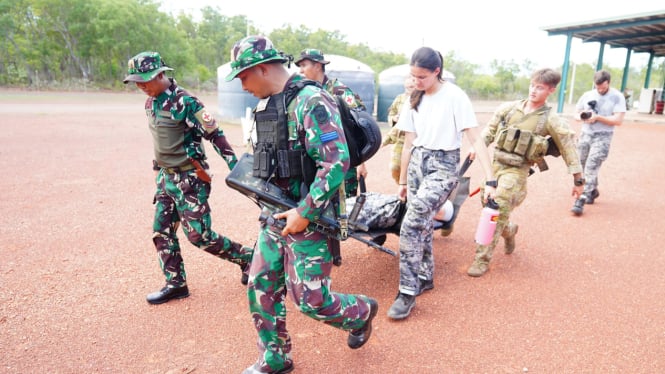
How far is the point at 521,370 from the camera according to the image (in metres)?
2.75

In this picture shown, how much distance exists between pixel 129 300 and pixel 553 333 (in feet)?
10.6

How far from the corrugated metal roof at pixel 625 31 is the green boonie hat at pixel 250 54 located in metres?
21.0

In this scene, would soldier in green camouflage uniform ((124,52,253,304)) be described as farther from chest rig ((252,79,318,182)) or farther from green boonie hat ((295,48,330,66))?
green boonie hat ((295,48,330,66))

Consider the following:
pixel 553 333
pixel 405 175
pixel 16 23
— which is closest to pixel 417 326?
pixel 553 333

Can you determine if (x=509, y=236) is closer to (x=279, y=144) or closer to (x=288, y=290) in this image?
(x=288, y=290)

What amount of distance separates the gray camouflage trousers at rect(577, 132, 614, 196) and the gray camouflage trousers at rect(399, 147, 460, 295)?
394 cm

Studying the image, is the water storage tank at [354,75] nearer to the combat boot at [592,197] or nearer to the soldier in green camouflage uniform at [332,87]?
the combat boot at [592,197]

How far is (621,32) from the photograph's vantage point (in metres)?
21.7

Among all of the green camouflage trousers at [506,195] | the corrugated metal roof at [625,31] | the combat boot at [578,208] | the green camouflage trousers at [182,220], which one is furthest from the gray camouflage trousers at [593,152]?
the corrugated metal roof at [625,31]

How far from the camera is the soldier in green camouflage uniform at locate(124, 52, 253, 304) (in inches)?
127

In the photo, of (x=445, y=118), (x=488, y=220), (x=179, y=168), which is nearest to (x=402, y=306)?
(x=488, y=220)

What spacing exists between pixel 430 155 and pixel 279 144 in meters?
1.56

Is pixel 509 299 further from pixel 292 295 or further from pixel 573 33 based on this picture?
pixel 573 33

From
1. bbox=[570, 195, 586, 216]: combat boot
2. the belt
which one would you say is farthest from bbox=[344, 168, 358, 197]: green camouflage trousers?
bbox=[570, 195, 586, 216]: combat boot
